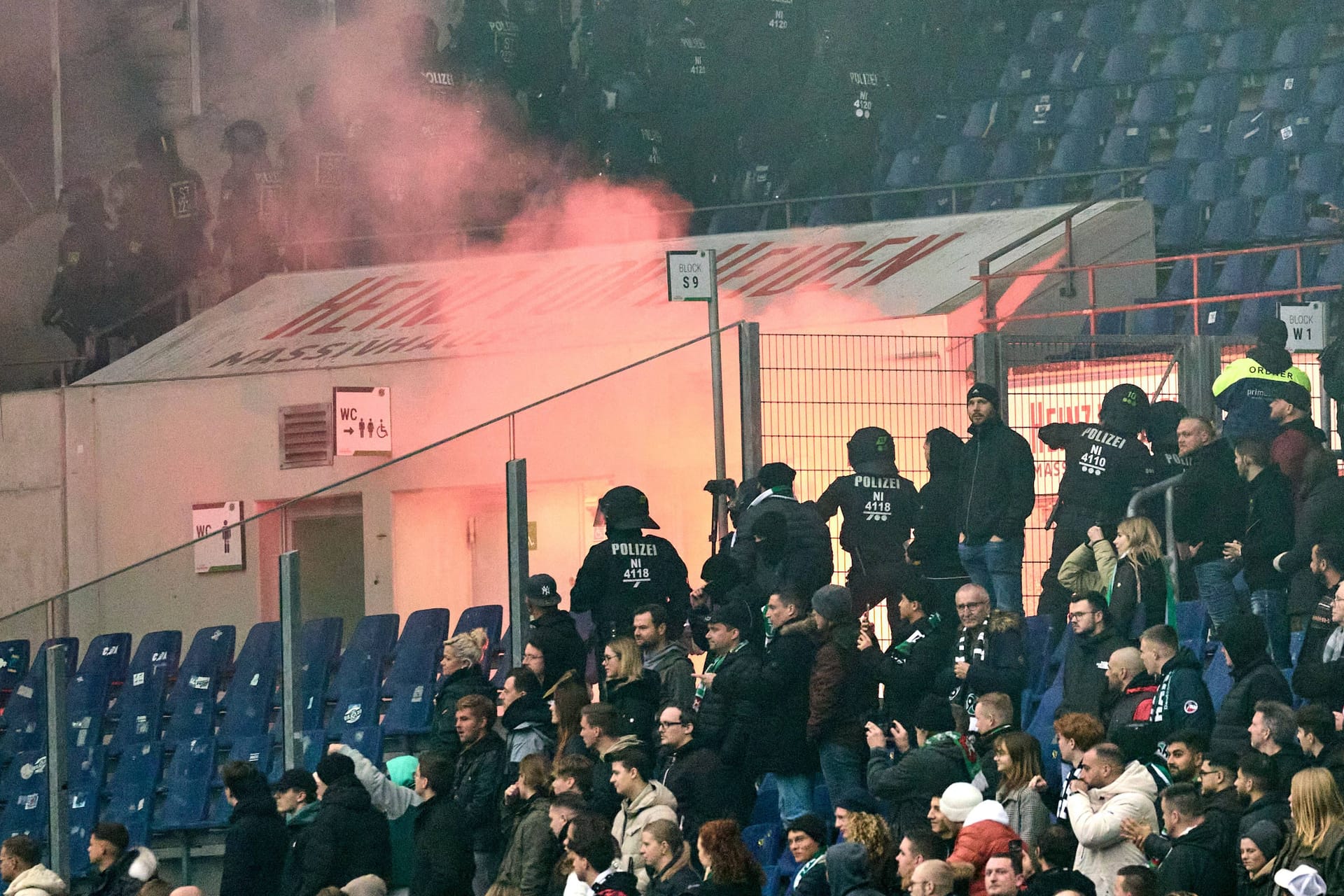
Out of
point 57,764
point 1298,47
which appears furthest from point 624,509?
point 1298,47

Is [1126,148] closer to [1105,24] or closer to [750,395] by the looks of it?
[1105,24]

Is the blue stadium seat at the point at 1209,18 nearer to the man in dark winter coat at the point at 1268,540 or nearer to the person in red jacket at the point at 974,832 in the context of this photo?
the man in dark winter coat at the point at 1268,540

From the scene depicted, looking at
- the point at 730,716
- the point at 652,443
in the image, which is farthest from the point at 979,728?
the point at 652,443

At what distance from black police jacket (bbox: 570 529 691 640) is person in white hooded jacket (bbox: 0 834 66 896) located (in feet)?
8.42

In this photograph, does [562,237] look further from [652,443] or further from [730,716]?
[730,716]

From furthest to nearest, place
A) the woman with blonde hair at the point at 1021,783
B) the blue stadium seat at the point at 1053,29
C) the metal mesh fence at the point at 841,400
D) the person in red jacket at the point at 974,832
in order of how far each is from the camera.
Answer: the blue stadium seat at the point at 1053,29 < the metal mesh fence at the point at 841,400 < the woman with blonde hair at the point at 1021,783 < the person in red jacket at the point at 974,832

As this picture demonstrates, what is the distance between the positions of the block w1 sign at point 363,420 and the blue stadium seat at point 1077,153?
5.73 meters

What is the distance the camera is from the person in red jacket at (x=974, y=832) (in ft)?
24.0

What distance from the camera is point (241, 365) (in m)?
16.8

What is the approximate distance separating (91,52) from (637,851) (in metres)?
14.8

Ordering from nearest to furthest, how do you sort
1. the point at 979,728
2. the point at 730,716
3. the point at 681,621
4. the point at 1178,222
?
the point at 979,728 < the point at 730,716 < the point at 681,621 < the point at 1178,222

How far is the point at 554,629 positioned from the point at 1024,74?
10.2 meters

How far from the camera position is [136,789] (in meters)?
10.9

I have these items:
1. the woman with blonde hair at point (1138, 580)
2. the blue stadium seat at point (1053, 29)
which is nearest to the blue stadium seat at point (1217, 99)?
the blue stadium seat at point (1053, 29)
